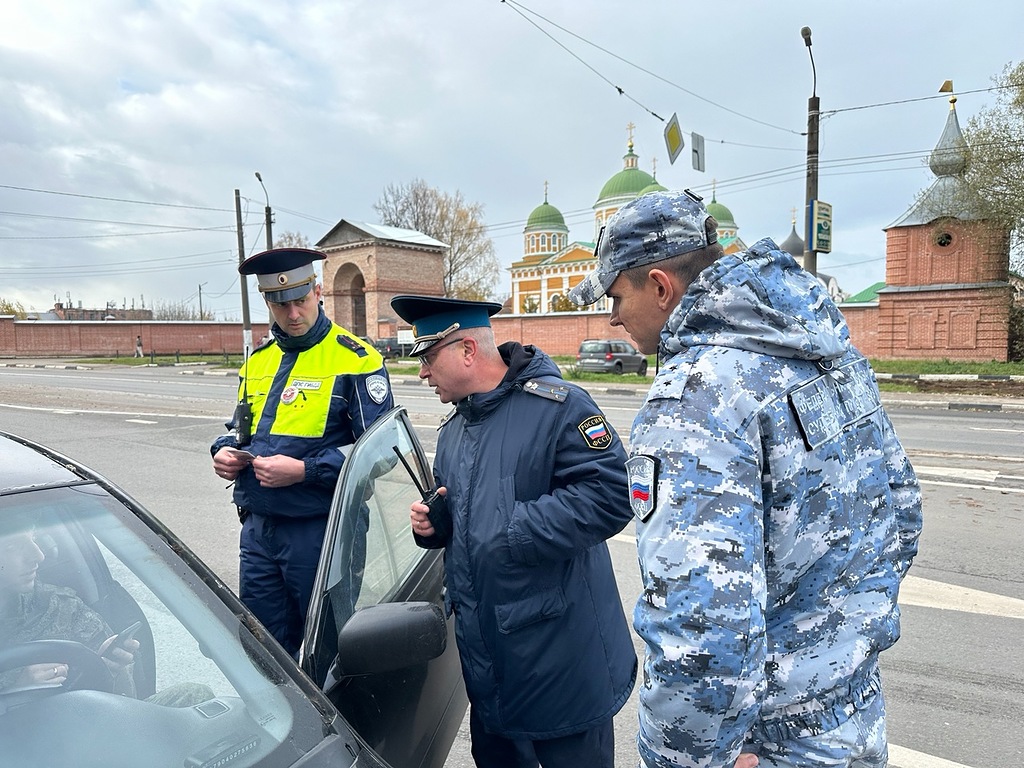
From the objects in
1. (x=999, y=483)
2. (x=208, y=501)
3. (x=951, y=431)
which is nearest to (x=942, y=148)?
(x=951, y=431)

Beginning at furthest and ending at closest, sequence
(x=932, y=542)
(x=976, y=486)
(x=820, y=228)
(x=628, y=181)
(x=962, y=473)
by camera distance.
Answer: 1. (x=628, y=181)
2. (x=820, y=228)
3. (x=962, y=473)
4. (x=976, y=486)
5. (x=932, y=542)

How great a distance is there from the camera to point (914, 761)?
8.81 ft

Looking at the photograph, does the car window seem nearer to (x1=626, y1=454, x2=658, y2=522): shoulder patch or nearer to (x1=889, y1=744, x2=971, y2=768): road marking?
(x1=626, y1=454, x2=658, y2=522): shoulder patch

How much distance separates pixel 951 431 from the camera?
1180 cm

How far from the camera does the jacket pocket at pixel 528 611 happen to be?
182 centimetres

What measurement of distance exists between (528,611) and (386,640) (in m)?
0.40

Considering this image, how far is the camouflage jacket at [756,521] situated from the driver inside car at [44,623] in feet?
3.21

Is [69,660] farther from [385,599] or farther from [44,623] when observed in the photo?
[385,599]

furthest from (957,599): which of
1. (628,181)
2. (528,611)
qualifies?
(628,181)

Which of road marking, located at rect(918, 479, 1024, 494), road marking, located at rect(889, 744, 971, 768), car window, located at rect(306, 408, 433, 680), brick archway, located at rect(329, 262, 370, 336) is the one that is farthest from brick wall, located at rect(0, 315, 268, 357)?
road marking, located at rect(889, 744, 971, 768)

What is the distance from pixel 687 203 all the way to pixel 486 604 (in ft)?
3.90

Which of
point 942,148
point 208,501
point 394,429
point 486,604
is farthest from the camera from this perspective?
point 942,148

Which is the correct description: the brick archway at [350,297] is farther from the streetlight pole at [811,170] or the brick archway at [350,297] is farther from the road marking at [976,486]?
the road marking at [976,486]

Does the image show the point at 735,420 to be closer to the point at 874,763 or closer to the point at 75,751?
the point at 874,763
